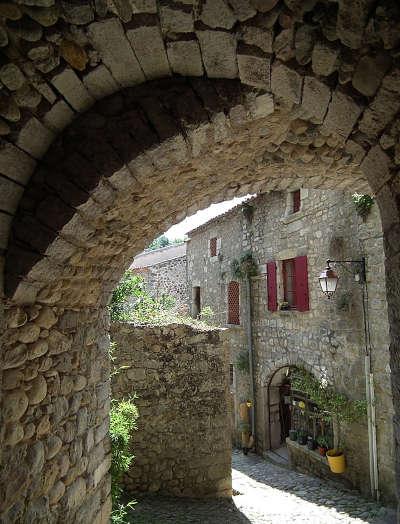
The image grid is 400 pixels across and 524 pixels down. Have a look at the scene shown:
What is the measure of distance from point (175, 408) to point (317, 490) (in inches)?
137

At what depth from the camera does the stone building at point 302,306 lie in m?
6.64

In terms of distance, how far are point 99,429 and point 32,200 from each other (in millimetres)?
2248

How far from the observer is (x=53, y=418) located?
8.39ft

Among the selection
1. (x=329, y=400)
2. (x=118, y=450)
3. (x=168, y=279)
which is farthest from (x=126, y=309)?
(x=168, y=279)

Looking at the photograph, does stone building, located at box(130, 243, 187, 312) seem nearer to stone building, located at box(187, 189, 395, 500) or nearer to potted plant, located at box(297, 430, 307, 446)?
stone building, located at box(187, 189, 395, 500)

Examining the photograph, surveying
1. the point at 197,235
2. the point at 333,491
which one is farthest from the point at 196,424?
the point at 197,235

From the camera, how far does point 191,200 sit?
3371mm

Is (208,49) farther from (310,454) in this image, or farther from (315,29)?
(310,454)

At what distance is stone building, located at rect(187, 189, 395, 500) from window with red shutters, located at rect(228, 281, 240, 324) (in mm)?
30

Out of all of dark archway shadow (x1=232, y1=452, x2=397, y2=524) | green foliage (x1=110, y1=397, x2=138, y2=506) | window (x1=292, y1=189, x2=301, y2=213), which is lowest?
dark archway shadow (x1=232, y1=452, x2=397, y2=524)

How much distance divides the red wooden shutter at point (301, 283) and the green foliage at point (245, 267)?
1.83 meters

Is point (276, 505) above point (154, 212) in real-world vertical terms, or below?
below

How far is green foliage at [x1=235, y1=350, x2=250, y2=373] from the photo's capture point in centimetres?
1066

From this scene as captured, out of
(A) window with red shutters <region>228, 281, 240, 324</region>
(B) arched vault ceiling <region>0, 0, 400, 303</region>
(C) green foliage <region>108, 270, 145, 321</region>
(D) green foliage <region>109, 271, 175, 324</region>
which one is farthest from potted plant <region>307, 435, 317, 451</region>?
(B) arched vault ceiling <region>0, 0, 400, 303</region>
